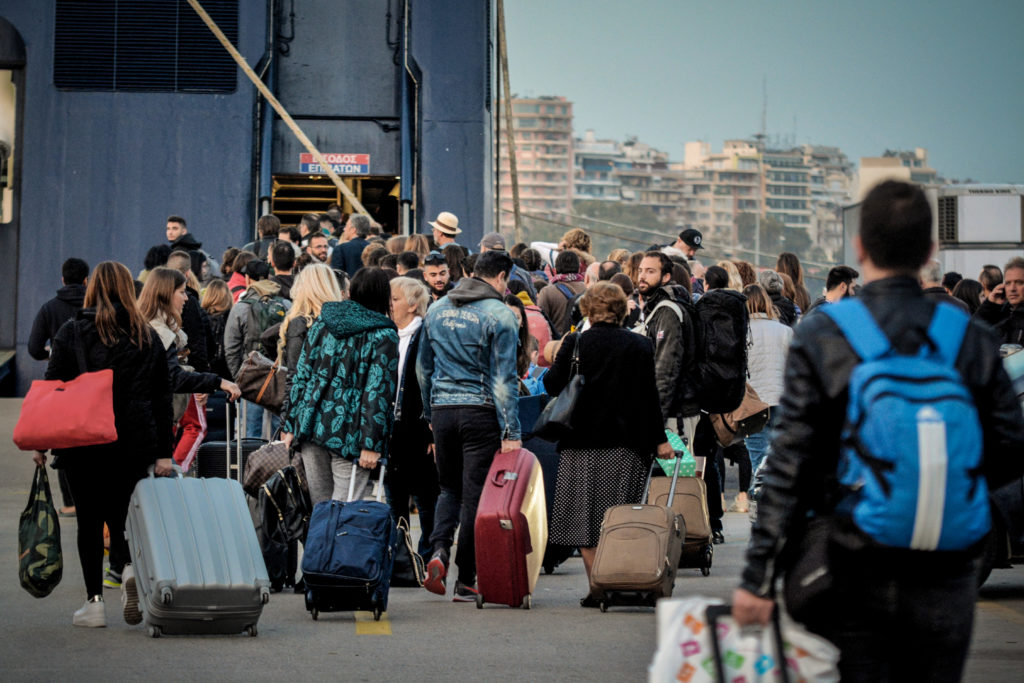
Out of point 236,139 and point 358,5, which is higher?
point 358,5

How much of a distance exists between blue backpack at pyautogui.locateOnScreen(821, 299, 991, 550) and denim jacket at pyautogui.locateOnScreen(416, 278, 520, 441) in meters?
5.09

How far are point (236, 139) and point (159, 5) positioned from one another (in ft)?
6.78

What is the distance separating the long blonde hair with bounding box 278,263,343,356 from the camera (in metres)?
9.95

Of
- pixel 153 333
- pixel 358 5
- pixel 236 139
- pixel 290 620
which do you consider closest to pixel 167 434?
pixel 153 333

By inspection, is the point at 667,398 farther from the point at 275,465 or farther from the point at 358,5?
the point at 358,5

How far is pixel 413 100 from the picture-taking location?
20703 mm

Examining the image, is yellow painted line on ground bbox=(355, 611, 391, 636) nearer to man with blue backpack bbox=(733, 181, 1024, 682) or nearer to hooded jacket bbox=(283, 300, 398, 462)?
hooded jacket bbox=(283, 300, 398, 462)

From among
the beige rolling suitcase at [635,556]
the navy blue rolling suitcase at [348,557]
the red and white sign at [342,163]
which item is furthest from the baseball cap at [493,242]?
the red and white sign at [342,163]

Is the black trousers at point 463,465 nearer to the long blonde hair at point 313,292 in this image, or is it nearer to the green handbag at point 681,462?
the long blonde hair at point 313,292

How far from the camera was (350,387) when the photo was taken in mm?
8695

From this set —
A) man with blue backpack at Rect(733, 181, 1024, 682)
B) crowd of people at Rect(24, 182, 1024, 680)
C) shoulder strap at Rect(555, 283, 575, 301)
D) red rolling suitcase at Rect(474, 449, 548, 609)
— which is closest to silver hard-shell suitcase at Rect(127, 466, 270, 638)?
crowd of people at Rect(24, 182, 1024, 680)

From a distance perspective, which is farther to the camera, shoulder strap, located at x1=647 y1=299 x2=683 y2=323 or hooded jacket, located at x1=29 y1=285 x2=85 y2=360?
hooded jacket, located at x1=29 y1=285 x2=85 y2=360

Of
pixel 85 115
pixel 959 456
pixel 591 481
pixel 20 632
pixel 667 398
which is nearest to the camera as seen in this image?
pixel 959 456

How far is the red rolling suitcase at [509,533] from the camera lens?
27.7 ft
